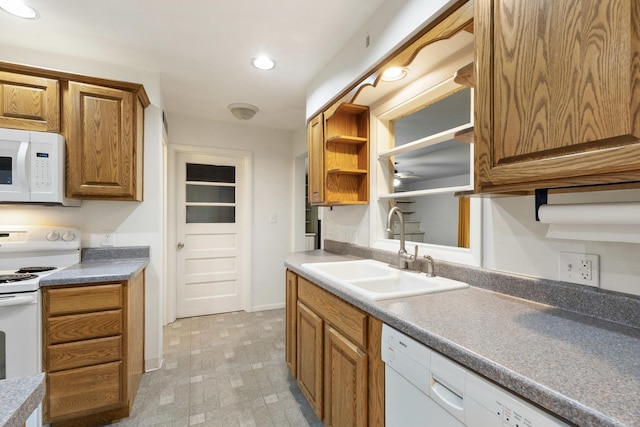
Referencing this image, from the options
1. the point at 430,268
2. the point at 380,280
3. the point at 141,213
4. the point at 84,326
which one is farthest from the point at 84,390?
the point at 430,268

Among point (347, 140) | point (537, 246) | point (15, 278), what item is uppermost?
point (347, 140)

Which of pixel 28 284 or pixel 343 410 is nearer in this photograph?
pixel 343 410

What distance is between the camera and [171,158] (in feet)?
11.2

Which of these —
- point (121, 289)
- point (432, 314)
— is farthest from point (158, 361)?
point (432, 314)

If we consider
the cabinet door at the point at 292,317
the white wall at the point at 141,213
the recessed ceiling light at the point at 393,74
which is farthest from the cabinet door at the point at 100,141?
the recessed ceiling light at the point at 393,74

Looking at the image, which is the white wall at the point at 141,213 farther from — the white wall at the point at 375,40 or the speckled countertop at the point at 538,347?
→ the speckled countertop at the point at 538,347

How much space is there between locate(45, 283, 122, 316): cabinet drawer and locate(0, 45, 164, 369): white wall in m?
0.67

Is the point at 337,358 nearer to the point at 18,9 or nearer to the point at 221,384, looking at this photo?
the point at 221,384

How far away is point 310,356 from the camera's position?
1790 mm

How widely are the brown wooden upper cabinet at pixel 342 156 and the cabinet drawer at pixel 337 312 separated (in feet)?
2.51

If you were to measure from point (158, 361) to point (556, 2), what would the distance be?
3110 mm

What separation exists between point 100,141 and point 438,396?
248 centimetres

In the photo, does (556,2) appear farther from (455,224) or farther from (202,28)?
(202,28)

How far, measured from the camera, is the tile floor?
184 centimetres
